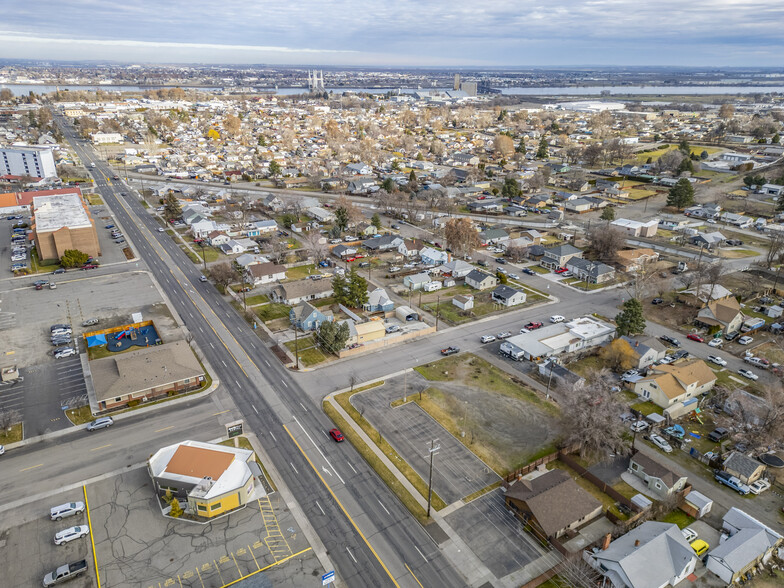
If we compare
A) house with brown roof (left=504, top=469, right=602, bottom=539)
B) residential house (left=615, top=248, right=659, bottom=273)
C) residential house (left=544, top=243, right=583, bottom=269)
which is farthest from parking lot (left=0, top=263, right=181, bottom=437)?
residential house (left=615, top=248, right=659, bottom=273)

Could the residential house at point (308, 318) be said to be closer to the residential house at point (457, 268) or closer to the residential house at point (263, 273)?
the residential house at point (263, 273)

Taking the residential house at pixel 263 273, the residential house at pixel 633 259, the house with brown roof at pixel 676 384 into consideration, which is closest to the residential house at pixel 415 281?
the residential house at pixel 263 273

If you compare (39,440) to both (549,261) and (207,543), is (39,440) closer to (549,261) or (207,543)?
(207,543)

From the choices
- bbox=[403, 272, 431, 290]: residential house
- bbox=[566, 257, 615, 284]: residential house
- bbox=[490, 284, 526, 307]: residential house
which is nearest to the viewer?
bbox=[490, 284, 526, 307]: residential house

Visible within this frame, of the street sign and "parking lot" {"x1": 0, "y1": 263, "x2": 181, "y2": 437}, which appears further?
"parking lot" {"x1": 0, "y1": 263, "x2": 181, "y2": 437}

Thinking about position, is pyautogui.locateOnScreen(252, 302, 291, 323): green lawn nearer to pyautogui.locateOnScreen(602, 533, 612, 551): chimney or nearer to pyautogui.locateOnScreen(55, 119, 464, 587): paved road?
pyautogui.locateOnScreen(55, 119, 464, 587): paved road

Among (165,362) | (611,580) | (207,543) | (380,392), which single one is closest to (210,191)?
(165,362)
